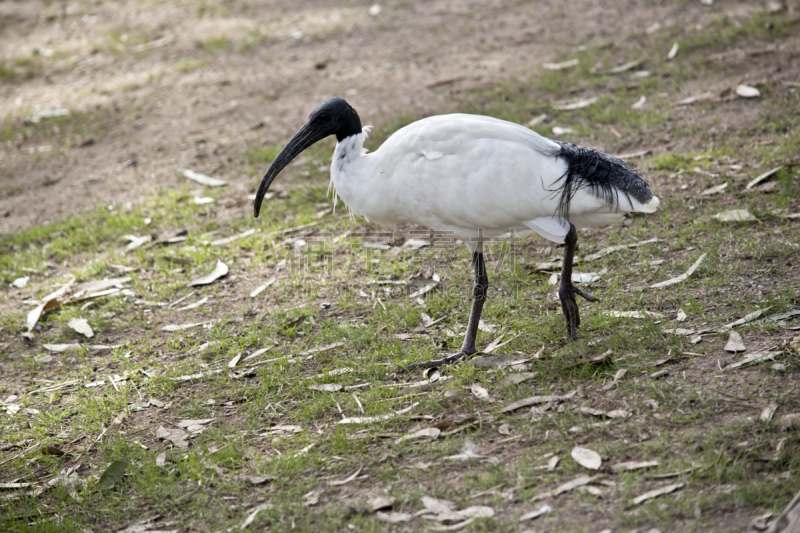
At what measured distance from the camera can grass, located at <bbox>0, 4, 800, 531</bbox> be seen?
339 cm

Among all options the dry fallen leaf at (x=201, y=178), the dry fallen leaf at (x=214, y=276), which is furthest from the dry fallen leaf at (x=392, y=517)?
the dry fallen leaf at (x=201, y=178)

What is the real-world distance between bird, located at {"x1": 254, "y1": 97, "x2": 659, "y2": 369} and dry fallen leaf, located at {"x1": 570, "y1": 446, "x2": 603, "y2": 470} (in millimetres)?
1134

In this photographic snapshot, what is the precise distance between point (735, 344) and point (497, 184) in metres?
1.69

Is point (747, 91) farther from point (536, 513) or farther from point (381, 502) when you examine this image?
point (381, 502)

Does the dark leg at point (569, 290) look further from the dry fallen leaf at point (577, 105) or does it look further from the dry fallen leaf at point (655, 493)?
the dry fallen leaf at point (577, 105)

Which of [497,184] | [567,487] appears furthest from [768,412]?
[497,184]

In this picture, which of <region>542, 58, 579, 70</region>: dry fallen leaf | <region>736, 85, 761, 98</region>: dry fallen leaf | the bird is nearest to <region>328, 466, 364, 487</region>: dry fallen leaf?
the bird

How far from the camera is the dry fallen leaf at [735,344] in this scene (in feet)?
13.2

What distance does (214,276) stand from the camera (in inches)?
239

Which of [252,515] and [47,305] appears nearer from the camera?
[252,515]

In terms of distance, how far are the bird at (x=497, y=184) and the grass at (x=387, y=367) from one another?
2.02 ft

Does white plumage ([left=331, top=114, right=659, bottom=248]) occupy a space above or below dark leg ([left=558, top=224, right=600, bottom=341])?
above

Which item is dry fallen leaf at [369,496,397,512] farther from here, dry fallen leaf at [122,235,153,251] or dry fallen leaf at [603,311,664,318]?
dry fallen leaf at [122,235,153,251]

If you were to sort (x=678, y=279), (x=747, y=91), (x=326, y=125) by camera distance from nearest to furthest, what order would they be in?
(x=326, y=125) → (x=678, y=279) → (x=747, y=91)
